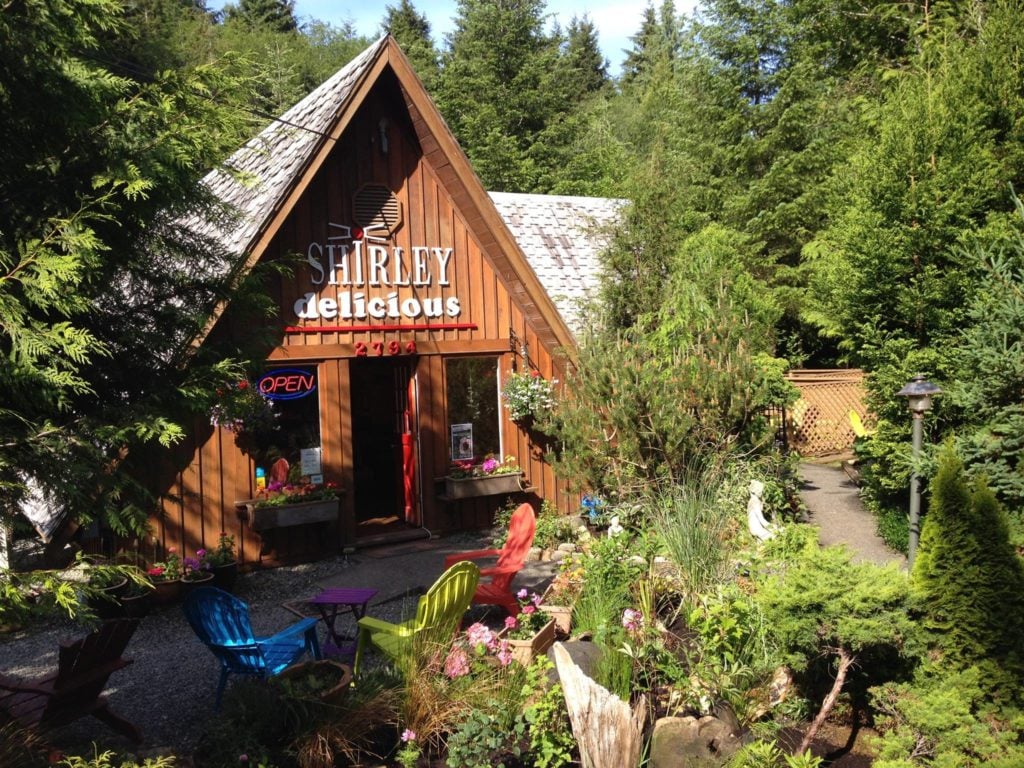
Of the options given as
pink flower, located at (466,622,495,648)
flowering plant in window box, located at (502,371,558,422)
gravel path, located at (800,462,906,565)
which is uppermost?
flowering plant in window box, located at (502,371,558,422)

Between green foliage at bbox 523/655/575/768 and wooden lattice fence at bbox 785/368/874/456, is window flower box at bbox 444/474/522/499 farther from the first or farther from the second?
wooden lattice fence at bbox 785/368/874/456

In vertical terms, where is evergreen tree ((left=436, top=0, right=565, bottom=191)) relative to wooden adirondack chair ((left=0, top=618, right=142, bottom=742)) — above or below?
above

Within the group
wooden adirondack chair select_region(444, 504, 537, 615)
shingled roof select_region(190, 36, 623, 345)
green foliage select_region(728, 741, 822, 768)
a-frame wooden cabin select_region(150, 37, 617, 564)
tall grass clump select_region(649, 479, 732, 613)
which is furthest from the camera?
a-frame wooden cabin select_region(150, 37, 617, 564)

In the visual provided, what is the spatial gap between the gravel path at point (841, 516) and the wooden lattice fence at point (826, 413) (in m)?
1.86

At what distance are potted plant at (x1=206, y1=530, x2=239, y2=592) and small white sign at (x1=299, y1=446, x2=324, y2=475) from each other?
1306 mm

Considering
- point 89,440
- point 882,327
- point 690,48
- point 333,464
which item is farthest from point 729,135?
point 89,440

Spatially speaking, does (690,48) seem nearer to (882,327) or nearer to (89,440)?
(882,327)

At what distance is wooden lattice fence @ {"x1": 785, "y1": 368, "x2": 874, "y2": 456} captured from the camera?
57.2 feet

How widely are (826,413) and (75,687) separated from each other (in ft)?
52.8

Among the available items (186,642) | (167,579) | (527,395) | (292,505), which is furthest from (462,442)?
(186,642)

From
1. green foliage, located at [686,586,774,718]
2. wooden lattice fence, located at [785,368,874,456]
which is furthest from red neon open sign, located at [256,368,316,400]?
wooden lattice fence, located at [785,368,874,456]

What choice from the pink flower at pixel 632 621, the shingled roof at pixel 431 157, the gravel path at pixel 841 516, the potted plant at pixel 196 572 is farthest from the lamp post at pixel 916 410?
the potted plant at pixel 196 572

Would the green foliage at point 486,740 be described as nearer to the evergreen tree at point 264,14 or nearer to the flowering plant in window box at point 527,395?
the flowering plant in window box at point 527,395

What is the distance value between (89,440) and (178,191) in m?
1.39
